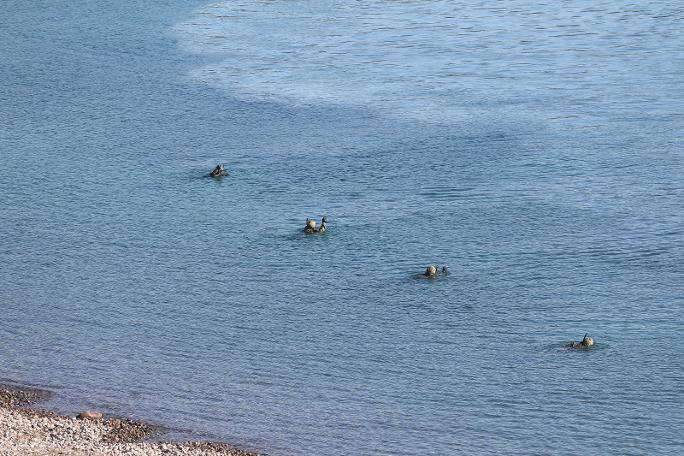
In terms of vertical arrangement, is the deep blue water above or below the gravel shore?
below

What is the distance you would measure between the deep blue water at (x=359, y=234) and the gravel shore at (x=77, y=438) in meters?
0.88

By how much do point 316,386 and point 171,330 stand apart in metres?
5.61

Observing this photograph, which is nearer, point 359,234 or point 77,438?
point 77,438

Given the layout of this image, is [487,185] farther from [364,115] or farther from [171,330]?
[171,330]

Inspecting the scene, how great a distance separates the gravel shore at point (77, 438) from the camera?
2350 centimetres

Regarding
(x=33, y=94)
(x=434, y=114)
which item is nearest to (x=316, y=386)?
(x=434, y=114)

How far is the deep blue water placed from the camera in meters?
27.4

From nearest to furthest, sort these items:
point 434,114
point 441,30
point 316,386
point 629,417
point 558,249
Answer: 1. point 629,417
2. point 316,386
3. point 558,249
4. point 434,114
5. point 441,30

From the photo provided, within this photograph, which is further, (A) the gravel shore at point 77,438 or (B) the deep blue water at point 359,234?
(B) the deep blue water at point 359,234

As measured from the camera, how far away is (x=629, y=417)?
26547 millimetres

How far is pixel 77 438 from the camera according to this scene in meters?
24.4

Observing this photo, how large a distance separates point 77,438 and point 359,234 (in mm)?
14917

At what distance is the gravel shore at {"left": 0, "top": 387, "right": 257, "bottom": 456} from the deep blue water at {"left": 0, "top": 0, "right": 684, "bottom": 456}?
2.89 feet

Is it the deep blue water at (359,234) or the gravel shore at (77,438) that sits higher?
the gravel shore at (77,438)
